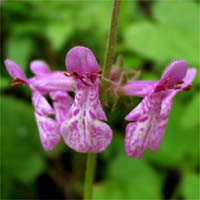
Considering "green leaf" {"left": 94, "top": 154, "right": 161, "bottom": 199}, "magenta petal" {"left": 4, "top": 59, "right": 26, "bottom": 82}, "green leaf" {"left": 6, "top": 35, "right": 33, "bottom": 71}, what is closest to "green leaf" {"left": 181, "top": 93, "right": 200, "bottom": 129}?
"green leaf" {"left": 94, "top": 154, "right": 161, "bottom": 199}

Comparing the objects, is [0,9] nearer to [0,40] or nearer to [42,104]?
[0,40]

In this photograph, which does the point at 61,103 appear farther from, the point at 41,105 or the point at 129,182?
the point at 129,182

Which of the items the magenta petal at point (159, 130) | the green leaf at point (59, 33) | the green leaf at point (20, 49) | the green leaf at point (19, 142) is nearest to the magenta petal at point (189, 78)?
the magenta petal at point (159, 130)

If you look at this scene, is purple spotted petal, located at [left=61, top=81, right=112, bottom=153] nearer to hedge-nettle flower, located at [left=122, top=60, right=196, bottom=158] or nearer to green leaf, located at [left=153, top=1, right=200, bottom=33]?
hedge-nettle flower, located at [left=122, top=60, right=196, bottom=158]

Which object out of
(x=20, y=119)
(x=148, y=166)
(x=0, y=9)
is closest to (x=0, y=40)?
(x=0, y=9)

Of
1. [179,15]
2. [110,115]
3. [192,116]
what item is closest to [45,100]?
[110,115]

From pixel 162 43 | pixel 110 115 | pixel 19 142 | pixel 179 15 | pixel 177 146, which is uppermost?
pixel 179 15
